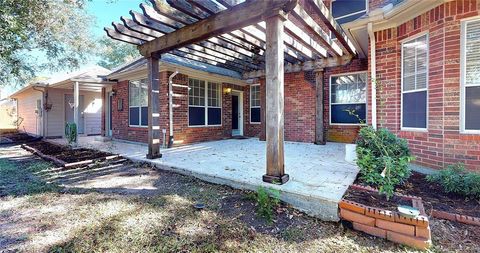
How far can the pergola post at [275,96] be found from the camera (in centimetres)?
339

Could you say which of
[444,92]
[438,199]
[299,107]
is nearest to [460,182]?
[438,199]

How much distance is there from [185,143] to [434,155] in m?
6.63

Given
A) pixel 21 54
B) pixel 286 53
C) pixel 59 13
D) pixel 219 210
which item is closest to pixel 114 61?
pixel 21 54

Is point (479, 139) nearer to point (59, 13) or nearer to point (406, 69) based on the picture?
point (406, 69)

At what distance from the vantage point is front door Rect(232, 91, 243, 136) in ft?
34.9

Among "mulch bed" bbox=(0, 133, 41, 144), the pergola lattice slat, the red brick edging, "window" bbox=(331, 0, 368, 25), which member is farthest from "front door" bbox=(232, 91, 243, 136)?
"mulch bed" bbox=(0, 133, 41, 144)

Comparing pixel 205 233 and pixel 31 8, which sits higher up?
pixel 31 8

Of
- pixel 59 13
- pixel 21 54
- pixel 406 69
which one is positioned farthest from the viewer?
→ pixel 21 54

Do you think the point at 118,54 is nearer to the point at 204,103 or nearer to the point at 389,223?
the point at 204,103

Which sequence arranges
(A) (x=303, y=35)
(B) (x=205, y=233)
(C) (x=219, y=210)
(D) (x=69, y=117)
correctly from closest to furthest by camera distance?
(B) (x=205, y=233) < (C) (x=219, y=210) < (A) (x=303, y=35) < (D) (x=69, y=117)

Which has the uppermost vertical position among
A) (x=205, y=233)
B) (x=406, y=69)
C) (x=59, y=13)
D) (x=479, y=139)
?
(x=59, y=13)

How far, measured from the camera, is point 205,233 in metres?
2.39

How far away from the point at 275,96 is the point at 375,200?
1865mm

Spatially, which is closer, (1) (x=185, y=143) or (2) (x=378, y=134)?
(2) (x=378, y=134)
